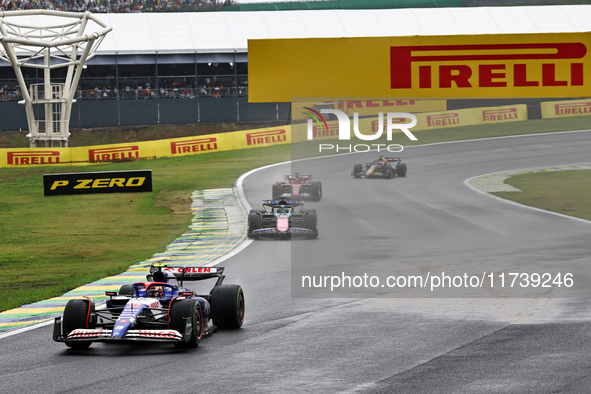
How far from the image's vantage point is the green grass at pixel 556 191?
30922 mm

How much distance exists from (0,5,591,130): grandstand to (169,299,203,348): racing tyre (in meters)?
49.9

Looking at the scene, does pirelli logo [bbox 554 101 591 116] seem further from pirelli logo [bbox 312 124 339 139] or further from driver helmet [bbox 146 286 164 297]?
driver helmet [bbox 146 286 164 297]

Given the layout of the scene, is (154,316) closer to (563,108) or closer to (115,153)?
(115,153)

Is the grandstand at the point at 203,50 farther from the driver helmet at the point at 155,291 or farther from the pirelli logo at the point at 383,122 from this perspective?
the driver helmet at the point at 155,291

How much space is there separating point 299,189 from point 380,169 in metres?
6.70

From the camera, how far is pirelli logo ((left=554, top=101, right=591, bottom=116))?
58.0m

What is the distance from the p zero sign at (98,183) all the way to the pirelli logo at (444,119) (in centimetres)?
1906

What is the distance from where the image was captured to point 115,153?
50.9 m

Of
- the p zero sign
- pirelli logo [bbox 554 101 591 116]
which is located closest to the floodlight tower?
the p zero sign

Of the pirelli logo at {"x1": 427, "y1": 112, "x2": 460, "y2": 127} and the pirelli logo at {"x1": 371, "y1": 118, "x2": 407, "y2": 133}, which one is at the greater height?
the pirelli logo at {"x1": 427, "y1": 112, "x2": 460, "y2": 127}

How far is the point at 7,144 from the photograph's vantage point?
57.2 meters

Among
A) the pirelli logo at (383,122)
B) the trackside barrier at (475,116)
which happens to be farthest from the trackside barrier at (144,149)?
the pirelli logo at (383,122)

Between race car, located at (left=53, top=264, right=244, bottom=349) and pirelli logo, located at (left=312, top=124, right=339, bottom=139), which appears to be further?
pirelli logo, located at (left=312, top=124, right=339, bottom=139)

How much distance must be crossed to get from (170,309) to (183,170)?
116 ft
